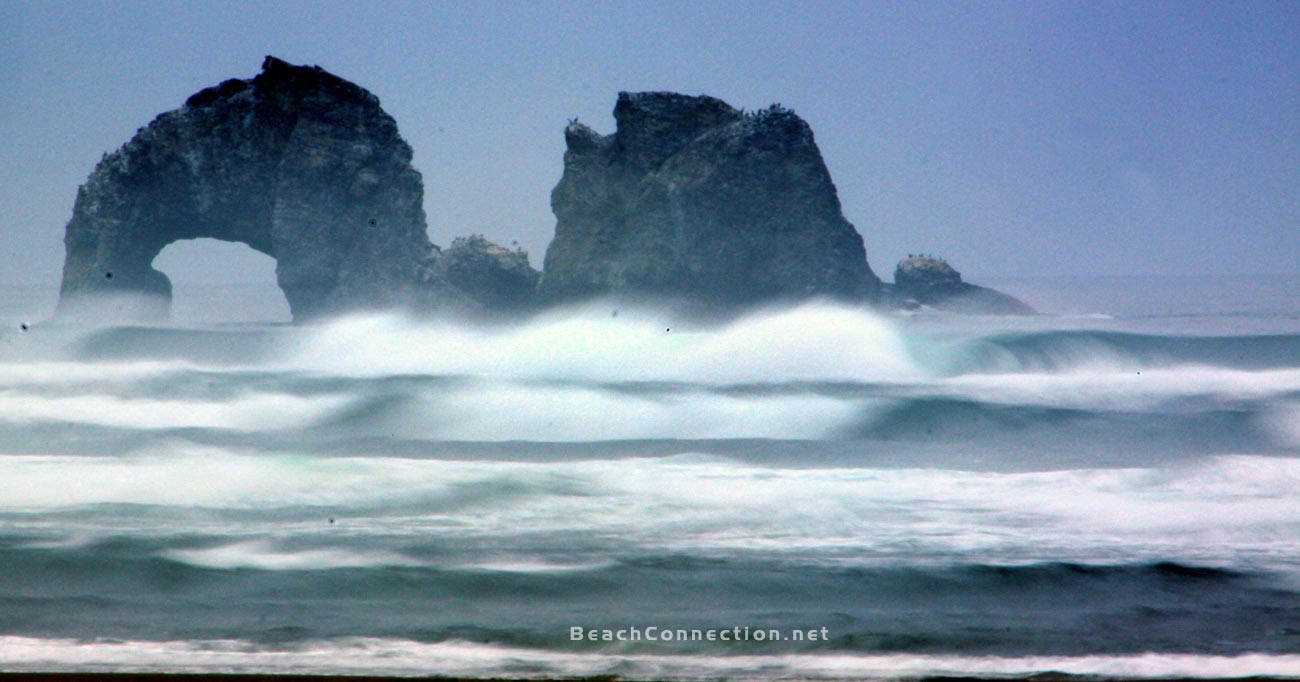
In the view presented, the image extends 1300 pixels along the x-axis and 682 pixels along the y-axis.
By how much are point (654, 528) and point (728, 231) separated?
121ft

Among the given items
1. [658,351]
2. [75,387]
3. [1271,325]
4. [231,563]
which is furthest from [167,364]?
[1271,325]

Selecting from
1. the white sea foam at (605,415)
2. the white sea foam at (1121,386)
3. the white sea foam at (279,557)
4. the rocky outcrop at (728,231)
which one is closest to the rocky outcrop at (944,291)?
the rocky outcrop at (728,231)

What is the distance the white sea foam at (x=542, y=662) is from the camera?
4898 millimetres

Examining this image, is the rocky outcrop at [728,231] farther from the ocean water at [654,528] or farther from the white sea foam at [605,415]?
the white sea foam at [605,415]

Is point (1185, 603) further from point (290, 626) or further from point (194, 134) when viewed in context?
point (194, 134)

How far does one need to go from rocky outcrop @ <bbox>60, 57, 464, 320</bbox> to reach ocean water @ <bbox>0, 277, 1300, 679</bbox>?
26758 mm

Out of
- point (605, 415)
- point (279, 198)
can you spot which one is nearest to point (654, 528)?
point (605, 415)

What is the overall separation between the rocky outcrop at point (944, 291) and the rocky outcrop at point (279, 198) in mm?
23834

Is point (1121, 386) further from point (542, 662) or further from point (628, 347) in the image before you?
point (542, 662)

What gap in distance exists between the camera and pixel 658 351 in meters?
32.2

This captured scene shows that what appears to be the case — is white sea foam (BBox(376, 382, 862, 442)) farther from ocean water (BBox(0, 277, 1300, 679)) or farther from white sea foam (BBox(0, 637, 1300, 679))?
white sea foam (BBox(0, 637, 1300, 679))

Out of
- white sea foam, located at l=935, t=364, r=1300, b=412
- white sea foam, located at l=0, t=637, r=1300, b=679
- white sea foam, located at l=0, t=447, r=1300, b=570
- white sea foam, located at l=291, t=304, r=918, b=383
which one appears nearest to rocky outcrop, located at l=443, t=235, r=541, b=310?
white sea foam, located at l=291, t=304, r=918, b=383

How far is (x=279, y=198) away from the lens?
49125 millimetres

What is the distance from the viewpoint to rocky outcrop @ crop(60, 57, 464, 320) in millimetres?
47469
